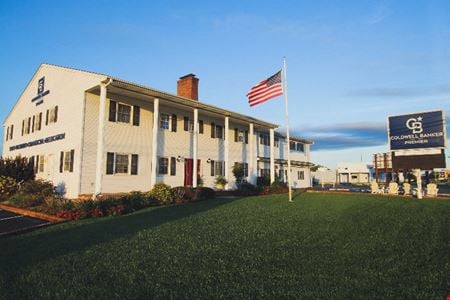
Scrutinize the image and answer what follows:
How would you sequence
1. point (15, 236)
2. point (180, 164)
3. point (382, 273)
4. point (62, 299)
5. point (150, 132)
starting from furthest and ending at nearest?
1. point (180, 164)
2. point (150, 132)
3. point (15, 236)
4. point (382, 273)
5. point (62, 299)

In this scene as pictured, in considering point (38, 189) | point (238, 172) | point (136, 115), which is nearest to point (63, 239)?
point (38, 189)

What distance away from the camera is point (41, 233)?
9.44 meters

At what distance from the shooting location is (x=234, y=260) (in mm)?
5617

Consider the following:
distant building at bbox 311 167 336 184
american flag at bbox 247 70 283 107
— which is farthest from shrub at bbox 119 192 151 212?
distant building at bbox 311 167 336 184

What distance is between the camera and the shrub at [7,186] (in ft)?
60.8

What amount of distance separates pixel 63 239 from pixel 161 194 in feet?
26.1

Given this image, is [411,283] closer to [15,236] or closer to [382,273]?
[382,273]

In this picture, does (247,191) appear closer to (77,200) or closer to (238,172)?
(238,172)

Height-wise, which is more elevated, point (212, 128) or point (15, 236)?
point (212, 128)

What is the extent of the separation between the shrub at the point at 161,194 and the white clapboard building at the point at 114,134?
1409 millimetres

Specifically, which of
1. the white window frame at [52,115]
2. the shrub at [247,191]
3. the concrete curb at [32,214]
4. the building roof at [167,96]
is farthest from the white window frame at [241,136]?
the concrete curb at [32,214]

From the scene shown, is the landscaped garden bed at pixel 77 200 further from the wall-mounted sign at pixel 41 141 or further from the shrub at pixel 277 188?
the wall-mounted sign at pixel 41 141

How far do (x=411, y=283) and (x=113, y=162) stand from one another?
1583cm

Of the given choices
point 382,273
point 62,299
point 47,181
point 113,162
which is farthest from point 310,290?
point 47,181
